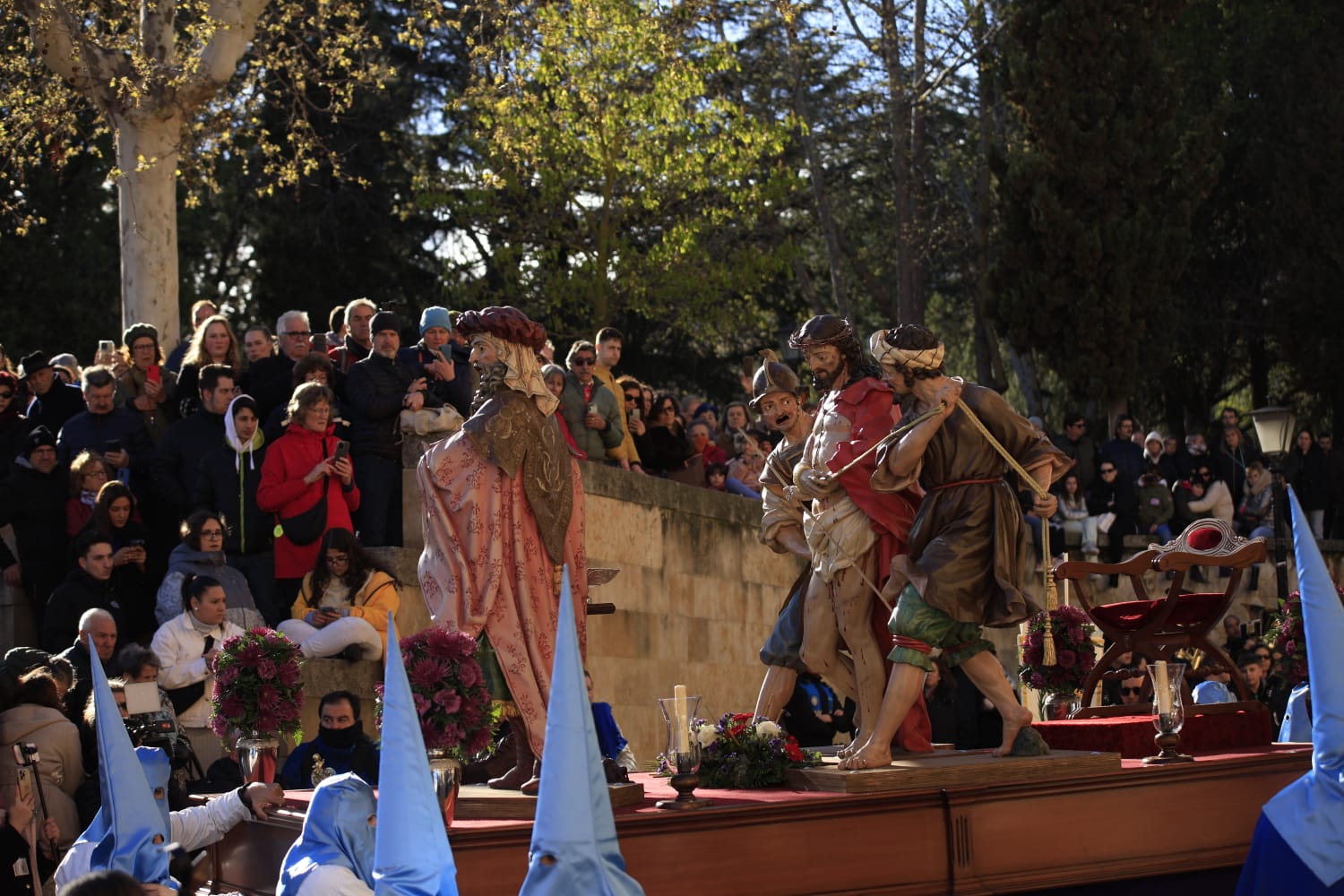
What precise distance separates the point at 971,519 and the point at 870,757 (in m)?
1.11

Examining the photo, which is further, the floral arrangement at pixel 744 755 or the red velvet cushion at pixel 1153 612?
the red velvet cushion at pixel 1153 612

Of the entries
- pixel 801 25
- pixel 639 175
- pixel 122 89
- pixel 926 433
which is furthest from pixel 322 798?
pixel 801 25

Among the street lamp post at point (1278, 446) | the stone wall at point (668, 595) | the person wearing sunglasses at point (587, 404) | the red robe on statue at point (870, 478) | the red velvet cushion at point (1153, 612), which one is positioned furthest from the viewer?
the street lamp post at point (1278, 446)

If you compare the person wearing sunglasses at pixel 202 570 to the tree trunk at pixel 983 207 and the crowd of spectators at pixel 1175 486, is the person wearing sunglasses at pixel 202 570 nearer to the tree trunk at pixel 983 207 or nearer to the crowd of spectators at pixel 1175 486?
the crowd of spectators at pixel 1175 486

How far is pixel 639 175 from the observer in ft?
86.4

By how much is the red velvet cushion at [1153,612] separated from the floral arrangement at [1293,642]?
1.04 meters

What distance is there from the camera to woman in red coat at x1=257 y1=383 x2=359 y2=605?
36.8 feet

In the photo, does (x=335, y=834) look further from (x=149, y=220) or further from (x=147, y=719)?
(x=149, y=220)

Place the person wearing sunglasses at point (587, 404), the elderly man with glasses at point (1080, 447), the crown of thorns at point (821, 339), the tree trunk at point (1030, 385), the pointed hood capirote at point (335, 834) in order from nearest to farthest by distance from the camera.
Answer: the pointed hood capirote at point (335, 834), the crown of thorns at point (821, 339), the person wearing sunglasses at point (587, 404), the elderly man with glasses at point (1080, 447), the tree trunk at point (1030, 385)

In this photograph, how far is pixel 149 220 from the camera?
15.8 metres

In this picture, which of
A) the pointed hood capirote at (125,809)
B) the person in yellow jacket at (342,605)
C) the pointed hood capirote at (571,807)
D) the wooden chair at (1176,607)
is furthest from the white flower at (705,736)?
the person in yellow jacket at (342,605)

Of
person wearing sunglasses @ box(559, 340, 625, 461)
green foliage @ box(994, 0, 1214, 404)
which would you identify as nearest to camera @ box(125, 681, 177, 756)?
person wearing sunglasses @ box(559, 340, 625, 461)

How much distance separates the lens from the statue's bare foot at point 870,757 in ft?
25.5

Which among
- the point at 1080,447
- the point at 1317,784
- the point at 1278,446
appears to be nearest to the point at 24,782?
the point at 1317,784
